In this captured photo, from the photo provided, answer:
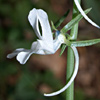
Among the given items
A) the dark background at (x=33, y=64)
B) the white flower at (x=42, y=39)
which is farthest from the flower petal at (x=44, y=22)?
the dark background at (x=33, y=64)

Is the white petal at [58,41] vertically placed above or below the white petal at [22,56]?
above

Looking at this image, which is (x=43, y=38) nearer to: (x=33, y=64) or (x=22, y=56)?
(x=22, y=56)

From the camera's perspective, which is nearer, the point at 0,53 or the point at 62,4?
the point at 0,53

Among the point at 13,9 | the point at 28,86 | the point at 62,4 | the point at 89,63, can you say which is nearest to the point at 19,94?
the point at 28,86

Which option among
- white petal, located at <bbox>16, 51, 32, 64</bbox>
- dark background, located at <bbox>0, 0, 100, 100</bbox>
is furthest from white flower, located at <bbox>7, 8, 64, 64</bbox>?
dark background, located at <bbox>0, 0, 100, 100</bbox>

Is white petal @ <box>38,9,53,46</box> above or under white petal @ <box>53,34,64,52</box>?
above

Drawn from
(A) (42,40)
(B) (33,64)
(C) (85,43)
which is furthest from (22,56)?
(B) (33,64)

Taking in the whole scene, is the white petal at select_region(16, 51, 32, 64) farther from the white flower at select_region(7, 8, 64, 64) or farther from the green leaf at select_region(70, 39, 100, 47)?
the green leaf at select_region(70, 39, 100, 47)

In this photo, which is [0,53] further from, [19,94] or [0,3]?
[0,3]

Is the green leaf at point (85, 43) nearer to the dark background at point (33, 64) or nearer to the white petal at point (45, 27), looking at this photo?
the white petal at point (45, 27)
